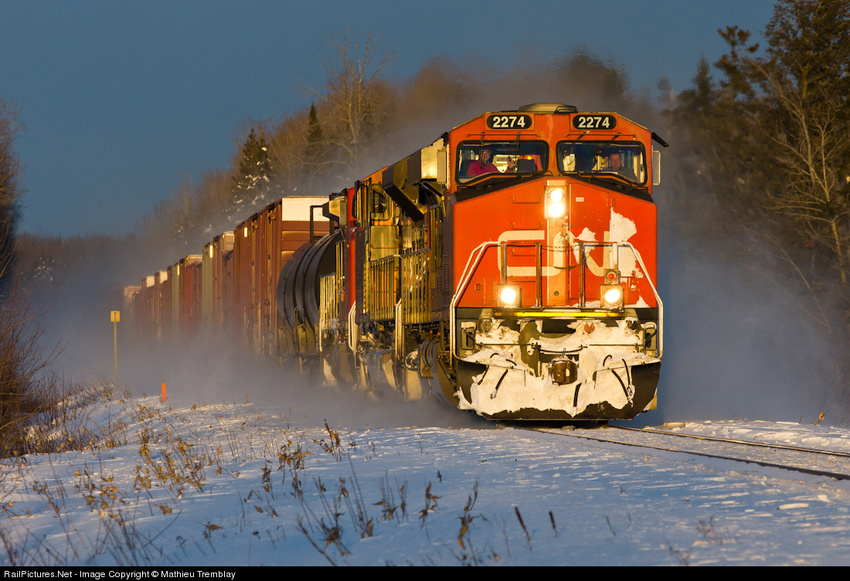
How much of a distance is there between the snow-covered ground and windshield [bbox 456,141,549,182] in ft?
10.5

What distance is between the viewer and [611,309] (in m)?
11.0

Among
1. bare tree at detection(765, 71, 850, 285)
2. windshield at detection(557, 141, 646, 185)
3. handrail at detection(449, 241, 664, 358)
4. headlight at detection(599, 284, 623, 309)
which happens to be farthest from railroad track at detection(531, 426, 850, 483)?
bare tree at detection(765, 71, 850, 285)

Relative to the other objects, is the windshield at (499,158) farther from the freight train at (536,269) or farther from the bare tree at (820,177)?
the bare tree at (820,177)

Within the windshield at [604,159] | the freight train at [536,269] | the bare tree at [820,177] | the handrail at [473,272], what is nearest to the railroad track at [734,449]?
the freight train at [536,269]

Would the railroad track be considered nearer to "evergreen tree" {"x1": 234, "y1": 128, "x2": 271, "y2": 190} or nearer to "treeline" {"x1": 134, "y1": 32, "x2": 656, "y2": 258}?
"treeline" {"x1": 134, "y1": 32, "x2": 656, "y2": 258}

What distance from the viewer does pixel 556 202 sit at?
11125mm

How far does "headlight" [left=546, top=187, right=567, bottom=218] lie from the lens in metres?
11.1

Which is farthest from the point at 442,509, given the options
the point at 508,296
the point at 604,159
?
the point at 604,159

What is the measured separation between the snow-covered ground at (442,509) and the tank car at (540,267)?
0.86 meters

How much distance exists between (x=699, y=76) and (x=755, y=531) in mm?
34331

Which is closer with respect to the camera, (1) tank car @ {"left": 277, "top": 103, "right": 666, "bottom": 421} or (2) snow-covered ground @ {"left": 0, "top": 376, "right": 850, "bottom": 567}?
(2) snow-covered ground @ {"left": 0, "top": 376, "right": 850, "bottom": 567}

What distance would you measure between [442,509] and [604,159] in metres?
6.50

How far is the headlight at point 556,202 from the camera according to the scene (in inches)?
438
